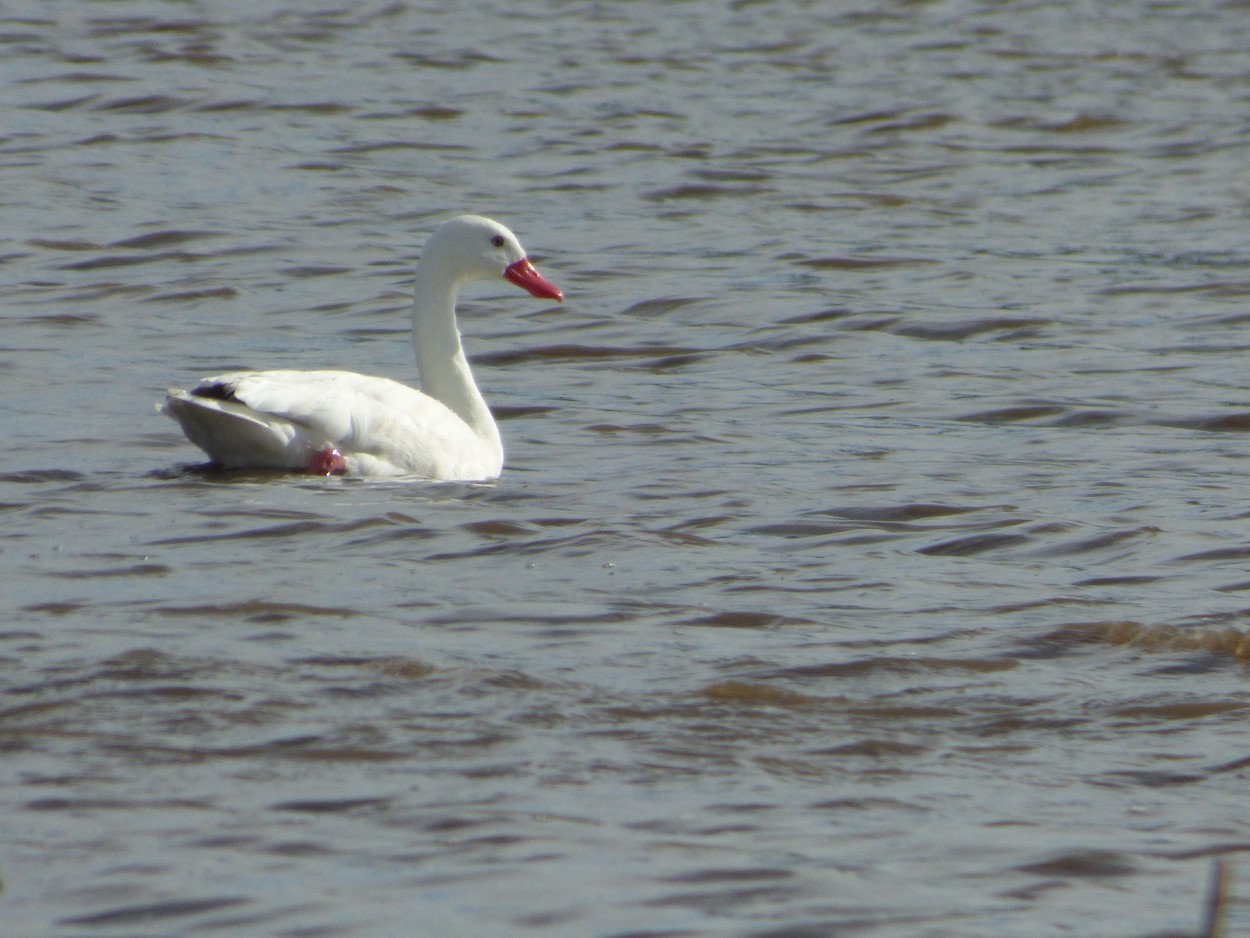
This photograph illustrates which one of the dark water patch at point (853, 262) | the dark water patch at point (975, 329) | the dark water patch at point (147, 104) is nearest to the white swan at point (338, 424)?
the dark water patch at point (975, 329)

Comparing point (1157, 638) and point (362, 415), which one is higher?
point (362, 415)

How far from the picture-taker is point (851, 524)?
793 centimetres

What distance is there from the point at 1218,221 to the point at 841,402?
219 inches

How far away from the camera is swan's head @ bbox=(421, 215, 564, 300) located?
9609 mm

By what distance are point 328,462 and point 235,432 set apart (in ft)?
1.17

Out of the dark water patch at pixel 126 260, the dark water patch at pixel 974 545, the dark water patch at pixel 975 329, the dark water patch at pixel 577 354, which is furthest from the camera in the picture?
the dark water patch at pixel 126 260

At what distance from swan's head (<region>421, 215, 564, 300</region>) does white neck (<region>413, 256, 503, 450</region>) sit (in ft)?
0.24

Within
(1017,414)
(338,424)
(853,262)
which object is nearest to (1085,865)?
(338,424)

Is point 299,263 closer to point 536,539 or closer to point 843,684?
point 536,539

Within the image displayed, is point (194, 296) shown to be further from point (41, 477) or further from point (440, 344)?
point (41, 477)

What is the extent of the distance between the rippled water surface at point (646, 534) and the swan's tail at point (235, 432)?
0.40 ft

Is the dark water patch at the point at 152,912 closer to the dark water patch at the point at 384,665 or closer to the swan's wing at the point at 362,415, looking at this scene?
the dark water patch at the point at 384,665

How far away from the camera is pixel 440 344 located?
9516 mm

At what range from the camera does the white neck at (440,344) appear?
30.6 ft
